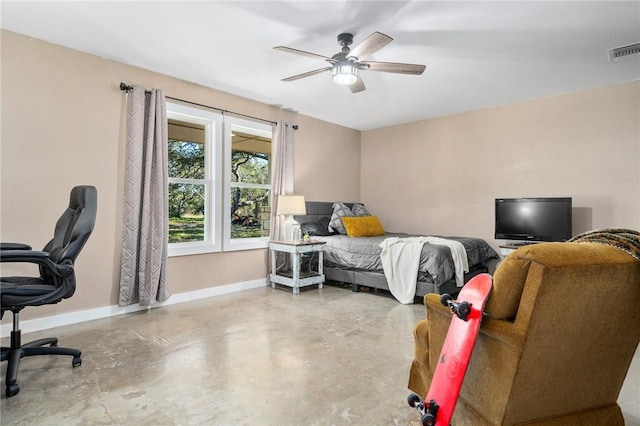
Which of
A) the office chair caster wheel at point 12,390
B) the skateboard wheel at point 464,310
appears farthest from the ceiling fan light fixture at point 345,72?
the office chair caster wheel at point 12,390

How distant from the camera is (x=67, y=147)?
319 centimetres

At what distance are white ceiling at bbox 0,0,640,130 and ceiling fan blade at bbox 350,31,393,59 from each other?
0.81 feet

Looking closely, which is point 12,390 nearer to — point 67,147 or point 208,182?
point 67,147

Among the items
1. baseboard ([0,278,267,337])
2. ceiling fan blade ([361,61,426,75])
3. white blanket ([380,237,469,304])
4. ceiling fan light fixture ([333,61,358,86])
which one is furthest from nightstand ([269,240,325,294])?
ceiling fan blade ([361,61,426,75])

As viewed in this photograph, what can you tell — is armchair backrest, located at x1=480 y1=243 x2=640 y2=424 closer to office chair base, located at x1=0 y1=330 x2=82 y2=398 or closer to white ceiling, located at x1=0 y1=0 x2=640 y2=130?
white ceiling, located at x1=0 y1=0 x2=640 y2=130

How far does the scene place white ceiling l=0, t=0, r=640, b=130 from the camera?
2559mm

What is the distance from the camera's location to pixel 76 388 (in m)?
2.02

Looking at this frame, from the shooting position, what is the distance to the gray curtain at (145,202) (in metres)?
3.50

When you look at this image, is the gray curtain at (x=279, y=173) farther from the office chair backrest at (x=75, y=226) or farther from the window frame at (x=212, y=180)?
the office chair backrest at (x=75, y=226)

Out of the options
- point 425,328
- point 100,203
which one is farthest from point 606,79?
point 100,203

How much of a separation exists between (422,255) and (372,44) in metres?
2.38

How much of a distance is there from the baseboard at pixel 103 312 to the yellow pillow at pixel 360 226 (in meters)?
1.68

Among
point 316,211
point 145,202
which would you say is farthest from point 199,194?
point 316,211

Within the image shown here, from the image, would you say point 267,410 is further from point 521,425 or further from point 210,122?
point 210,122
